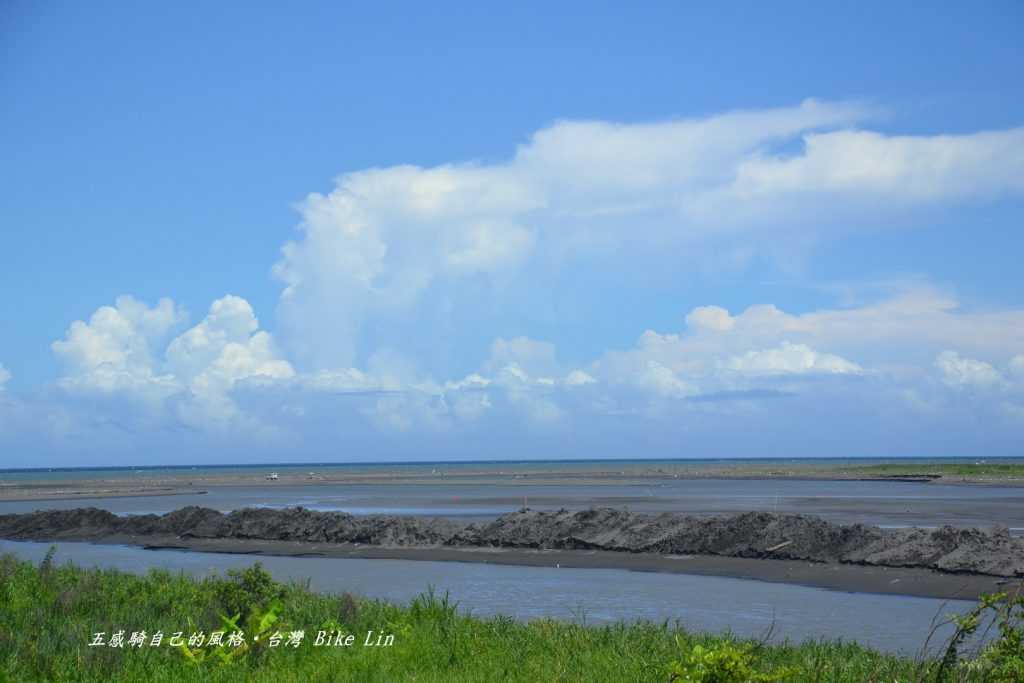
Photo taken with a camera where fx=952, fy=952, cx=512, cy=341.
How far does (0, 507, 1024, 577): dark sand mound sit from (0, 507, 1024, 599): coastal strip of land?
1.5 inches

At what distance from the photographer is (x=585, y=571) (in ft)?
79.6

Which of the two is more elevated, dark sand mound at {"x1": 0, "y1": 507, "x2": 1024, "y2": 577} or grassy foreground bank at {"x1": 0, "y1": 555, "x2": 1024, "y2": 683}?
grassy foreground bank at {"x1": 0, "y1": 555, "x2": 1024, "y2": 683}

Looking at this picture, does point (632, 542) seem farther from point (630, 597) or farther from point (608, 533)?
point (630, 597)

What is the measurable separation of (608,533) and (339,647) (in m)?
16.9

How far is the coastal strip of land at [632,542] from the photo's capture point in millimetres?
21828

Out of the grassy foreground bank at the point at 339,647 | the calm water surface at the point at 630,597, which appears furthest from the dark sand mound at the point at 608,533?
the grassy foreground bank at the point at 339,647

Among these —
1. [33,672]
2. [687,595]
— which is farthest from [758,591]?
[33,672]

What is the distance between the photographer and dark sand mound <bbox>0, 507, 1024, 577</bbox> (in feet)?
75.2

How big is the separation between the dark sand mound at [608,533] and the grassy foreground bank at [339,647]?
419 inches

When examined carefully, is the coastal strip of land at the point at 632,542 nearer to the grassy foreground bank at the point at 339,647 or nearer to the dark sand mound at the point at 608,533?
the dark sand mound at the point at 608,533

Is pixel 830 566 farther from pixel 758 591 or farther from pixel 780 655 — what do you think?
pixel 780 655

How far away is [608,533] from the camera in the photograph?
28.0 m

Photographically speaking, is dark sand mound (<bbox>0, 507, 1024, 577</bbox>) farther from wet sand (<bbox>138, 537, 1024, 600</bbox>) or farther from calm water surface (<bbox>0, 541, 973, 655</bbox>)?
calm water surface (<bbox>0, 541, 973, 655</bbox>)

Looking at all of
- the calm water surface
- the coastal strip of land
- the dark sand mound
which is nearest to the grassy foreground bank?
the calm water surface
